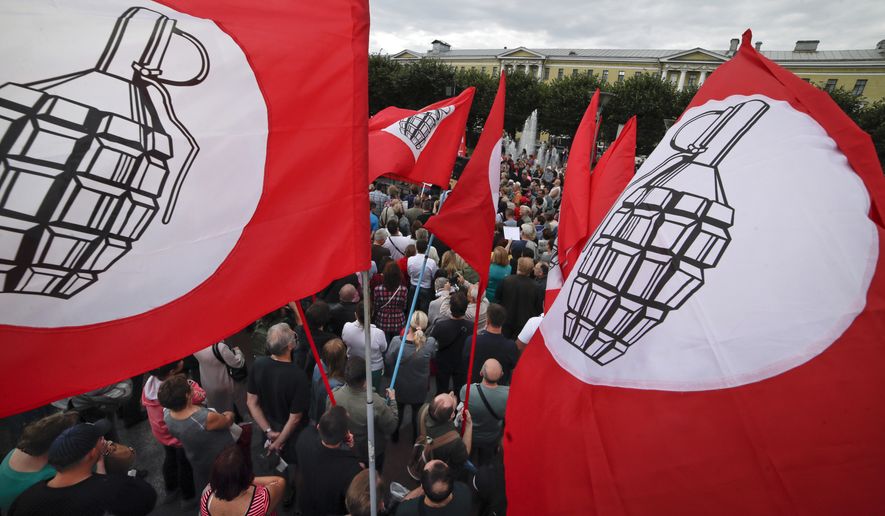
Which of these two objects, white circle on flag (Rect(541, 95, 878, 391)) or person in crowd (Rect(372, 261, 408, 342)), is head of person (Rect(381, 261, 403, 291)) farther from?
white circle on flag (Rect(541, 95, 878, 391))

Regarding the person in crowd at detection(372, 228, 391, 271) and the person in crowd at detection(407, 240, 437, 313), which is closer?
the person in crowd at detection(407, 240, 437, 313)

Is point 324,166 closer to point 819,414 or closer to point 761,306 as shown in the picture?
point 761,306

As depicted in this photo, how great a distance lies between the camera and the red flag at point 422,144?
474cm

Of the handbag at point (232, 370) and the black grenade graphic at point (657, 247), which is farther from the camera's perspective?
the handbag at point (232, 370)

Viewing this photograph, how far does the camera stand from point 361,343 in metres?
4.14

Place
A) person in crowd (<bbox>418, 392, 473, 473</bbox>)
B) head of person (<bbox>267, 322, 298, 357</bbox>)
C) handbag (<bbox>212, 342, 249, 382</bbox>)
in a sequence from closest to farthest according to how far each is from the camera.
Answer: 1. person in crowd (<bbox>418, 392, 473, 473</bbox>)
2. head of person (<bbox>267, 322, 298, 357</bbox>)
3. handbag (<bbox>212, 342, 249, 382</bbox>)

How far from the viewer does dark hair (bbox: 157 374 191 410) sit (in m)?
2.94

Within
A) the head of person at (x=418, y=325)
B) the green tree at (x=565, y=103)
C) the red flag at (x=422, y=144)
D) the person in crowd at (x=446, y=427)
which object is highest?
the green tree at (x=565, y=103)

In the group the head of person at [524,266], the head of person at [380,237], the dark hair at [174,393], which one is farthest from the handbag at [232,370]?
the head of person at [524,266]

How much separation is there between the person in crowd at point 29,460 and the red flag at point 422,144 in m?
Result: 3.31

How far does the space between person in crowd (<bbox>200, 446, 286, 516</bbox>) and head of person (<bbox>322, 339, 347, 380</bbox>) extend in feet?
3.96

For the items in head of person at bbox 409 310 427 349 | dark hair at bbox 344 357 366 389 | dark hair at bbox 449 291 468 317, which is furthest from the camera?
dark hair at bbox 449 291 468 317

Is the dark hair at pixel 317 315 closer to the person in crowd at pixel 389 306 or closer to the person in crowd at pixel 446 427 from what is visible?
the person in crowd at pixel 389 306

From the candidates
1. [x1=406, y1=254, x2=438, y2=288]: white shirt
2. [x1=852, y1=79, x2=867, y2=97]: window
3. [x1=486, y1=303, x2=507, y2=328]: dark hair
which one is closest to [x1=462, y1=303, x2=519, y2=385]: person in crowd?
[x1=486, y1=303, x2=507, y2=328]: dark hair
